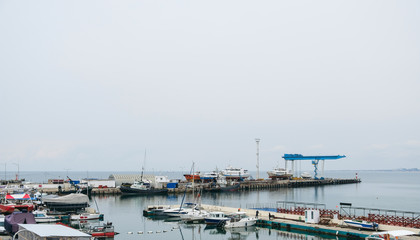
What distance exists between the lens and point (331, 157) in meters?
130

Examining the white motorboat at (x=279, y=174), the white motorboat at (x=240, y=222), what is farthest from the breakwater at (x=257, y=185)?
the white motorboat at (x=240, y=222)

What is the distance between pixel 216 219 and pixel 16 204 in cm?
2294

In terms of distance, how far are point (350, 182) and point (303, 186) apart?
33929 mm

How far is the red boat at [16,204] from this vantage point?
4165 centimetres

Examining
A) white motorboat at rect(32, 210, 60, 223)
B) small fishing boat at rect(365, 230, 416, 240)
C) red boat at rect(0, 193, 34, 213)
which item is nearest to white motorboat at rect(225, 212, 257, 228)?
small fishing boat at rect(365, 230, 416, 240)

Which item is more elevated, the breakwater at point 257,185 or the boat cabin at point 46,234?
the boat cabin at point 46,234

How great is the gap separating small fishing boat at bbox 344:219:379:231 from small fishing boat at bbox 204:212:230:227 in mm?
12733

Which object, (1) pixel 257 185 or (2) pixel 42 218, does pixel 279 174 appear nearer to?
(1) pixel 257 185

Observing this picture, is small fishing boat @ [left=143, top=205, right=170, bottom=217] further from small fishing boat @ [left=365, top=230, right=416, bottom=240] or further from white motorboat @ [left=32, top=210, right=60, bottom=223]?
small fishing boat @ [left=365, top=230, right=416, bottom=240]

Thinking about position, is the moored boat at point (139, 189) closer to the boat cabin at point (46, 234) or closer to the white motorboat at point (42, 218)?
the white motorboat at point (42, 218)

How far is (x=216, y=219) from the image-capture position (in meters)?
41.9

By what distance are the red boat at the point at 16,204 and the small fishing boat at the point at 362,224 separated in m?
32.6

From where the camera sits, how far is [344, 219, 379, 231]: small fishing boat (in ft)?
108

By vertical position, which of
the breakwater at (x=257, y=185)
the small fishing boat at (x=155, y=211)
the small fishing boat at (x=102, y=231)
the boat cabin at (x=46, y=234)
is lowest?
the breakwater at (x=257, y=185)
